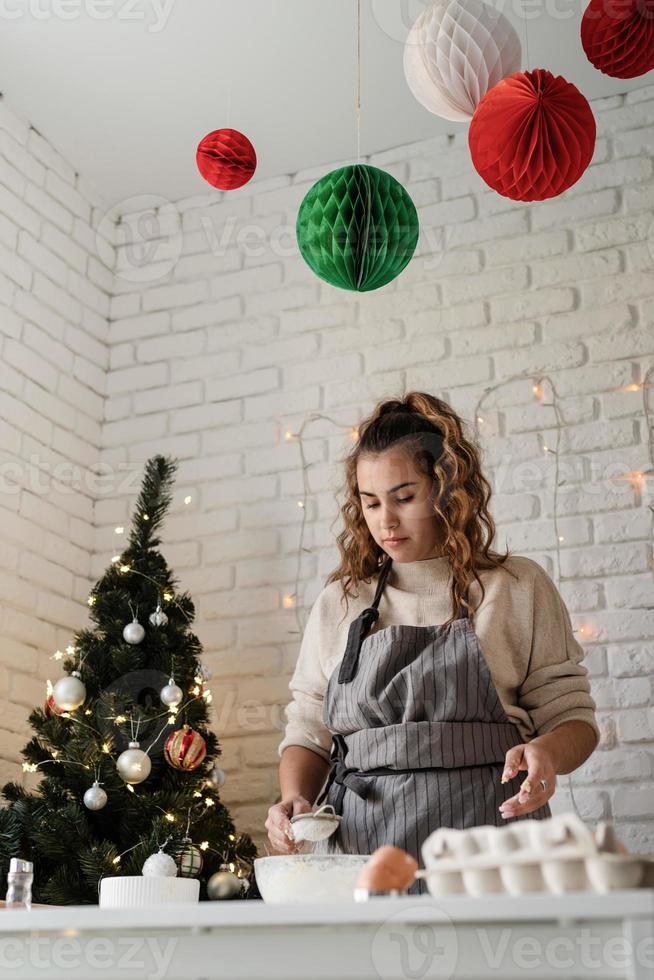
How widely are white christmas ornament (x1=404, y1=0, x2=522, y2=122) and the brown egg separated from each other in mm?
1411

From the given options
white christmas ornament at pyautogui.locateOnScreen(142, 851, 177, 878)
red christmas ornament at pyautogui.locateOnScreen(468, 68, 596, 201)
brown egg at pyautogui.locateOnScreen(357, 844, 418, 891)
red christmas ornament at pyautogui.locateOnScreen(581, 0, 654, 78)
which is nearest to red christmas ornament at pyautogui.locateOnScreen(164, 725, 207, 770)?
white christmas ornament at pyautogui.locateOnScreen(142, 851, 177, 878)

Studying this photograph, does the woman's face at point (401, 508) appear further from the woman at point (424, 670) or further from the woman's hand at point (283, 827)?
the woman's hand at point (283, 827)

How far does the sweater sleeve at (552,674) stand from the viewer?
72.7 inches

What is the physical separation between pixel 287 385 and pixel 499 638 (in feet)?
4.36

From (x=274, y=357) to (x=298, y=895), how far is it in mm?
2005

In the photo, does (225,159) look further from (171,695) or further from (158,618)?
(171,695)

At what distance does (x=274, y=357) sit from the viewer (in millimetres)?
3082

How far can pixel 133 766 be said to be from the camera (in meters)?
2.20

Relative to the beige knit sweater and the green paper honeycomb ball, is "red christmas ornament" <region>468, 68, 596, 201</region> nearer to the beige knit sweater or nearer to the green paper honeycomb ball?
the green paper honeycomb ball

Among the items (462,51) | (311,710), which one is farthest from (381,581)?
(462,51)

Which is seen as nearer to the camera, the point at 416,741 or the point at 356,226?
the point at 416,741

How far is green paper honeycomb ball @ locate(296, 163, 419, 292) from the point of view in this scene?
200 centimetres

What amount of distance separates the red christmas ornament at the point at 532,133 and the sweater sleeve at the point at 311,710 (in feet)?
2.90

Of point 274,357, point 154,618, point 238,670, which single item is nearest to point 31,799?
point 154,618
